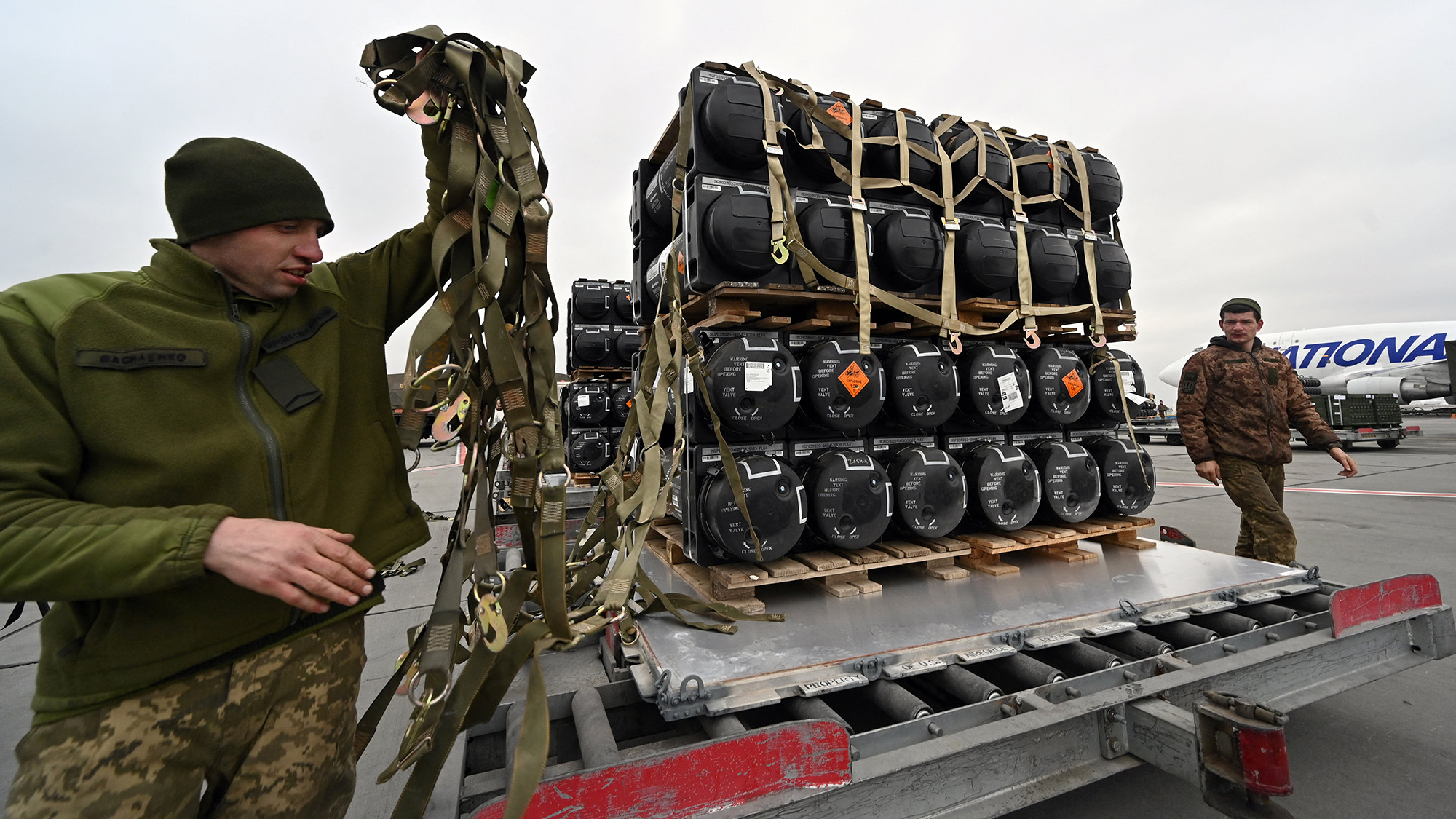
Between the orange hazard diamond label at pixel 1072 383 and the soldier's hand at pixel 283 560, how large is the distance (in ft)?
12.3

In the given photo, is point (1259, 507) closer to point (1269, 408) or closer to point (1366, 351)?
point (1269, 408)

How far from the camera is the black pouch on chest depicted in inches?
56.9

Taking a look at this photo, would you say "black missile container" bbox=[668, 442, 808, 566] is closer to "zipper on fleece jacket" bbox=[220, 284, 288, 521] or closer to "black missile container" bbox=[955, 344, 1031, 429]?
"black missile container" bbox=[955, 344, 1031, 429]

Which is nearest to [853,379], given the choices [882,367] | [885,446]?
[882,367]

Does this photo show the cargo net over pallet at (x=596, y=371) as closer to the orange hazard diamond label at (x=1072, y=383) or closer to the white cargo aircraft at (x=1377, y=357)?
the orange hazard diamond label at (x=1072, y=383)

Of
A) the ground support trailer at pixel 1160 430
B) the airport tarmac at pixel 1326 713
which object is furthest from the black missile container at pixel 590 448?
the ground support trailer at pixel 1160 430

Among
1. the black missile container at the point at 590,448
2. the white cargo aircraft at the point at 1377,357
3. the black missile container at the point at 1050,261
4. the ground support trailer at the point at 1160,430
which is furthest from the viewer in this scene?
the white cargo aircraft at the point at 1377,357

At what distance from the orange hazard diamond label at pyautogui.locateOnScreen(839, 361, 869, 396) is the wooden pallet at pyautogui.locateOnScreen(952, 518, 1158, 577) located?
114 cm

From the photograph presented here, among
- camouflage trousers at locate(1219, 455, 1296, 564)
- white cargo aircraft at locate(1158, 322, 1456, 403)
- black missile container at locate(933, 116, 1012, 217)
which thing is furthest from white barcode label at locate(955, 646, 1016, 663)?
white cargo aircraft at locate(1158, 322, 1456, 403)

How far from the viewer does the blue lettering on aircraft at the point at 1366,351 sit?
20.5 metres

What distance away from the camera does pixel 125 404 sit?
49.4 inches

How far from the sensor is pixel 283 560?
1.17 meters

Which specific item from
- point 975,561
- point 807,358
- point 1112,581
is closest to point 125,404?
point 807,358

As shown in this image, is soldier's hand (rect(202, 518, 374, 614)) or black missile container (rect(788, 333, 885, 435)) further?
black missile container (rect(788, 333, 885, 435))
